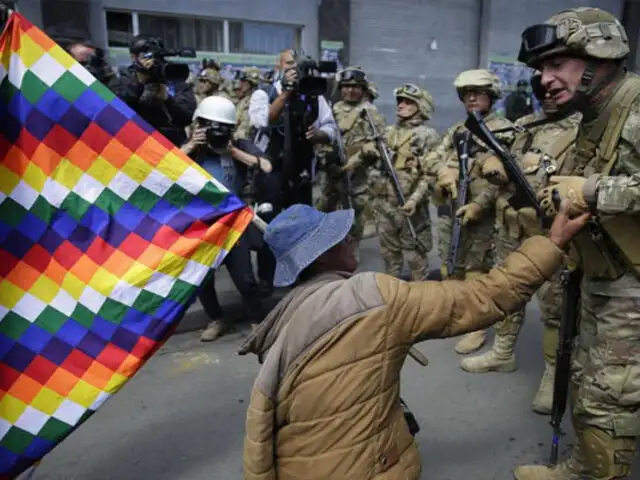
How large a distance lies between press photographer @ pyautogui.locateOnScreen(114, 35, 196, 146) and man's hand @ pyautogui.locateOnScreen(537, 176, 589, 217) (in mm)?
2802

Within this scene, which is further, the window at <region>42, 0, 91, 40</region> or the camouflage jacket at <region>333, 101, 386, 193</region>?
the window at <region>42, 0, 91, 40</region>

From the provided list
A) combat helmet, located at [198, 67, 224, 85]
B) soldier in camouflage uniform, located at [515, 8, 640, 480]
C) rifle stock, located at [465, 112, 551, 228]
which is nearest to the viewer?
soldier in camouflage uniform, located at [515, 8, 640, 480]

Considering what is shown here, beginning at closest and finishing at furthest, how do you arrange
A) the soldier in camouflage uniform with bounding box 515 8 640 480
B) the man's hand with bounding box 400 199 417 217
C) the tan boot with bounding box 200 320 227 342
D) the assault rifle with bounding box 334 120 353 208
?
1. the soldier in camouflage uniform with bounding box 515 8 640 480
2. the tan boot with bounding box 200 320 227 342
3. the man's hand with bounding box 400 199 417 217
4. the assault rifle with bounding box 334 120 353 208

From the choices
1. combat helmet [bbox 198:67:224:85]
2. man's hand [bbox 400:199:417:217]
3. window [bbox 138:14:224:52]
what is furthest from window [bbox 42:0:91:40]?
man's hand [bbox 400:199:417:217]

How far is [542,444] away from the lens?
10.7 ft

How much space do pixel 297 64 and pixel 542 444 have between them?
3277 mm

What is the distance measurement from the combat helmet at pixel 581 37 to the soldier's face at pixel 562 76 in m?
0.04

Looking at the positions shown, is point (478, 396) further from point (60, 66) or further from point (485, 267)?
point (60, 66)

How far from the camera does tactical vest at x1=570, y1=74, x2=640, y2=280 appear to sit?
2.23 m

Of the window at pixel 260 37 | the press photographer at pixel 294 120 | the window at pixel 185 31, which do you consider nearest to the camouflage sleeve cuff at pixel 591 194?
the press photographer at pixel 294 120

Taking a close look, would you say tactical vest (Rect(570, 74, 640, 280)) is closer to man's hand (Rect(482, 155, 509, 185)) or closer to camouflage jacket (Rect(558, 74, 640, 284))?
camouflage jacket (Rect(558, 74, 640, 284))

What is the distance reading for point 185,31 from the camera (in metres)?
9.95

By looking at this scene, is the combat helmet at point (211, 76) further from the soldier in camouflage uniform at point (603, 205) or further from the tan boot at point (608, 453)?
the tan boot at point (608, 453)

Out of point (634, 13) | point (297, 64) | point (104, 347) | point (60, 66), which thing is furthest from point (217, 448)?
point (634, 13)
